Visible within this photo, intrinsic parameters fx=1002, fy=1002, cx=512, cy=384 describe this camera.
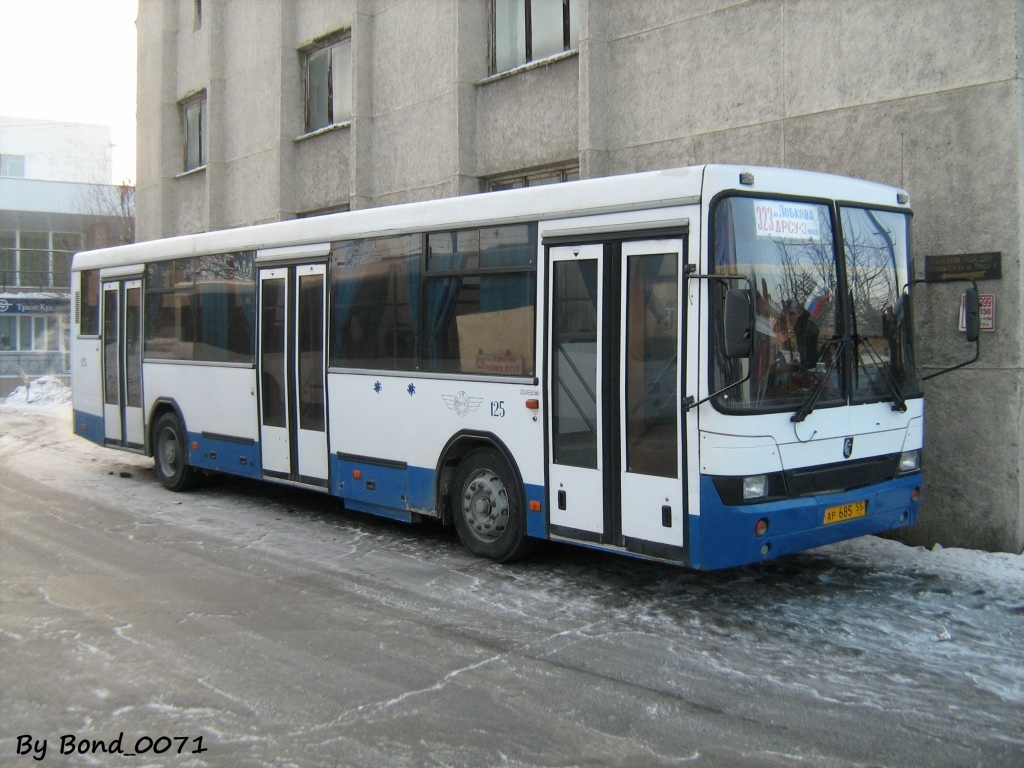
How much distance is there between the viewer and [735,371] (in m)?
6.52

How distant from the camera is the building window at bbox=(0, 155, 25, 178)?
58.5m

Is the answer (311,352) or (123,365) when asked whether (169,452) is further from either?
(311,352)

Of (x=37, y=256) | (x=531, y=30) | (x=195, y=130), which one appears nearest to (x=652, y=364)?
(x=531, y=30)

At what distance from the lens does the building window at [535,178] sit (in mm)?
13445

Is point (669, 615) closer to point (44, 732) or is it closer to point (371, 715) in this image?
point (371, 715)

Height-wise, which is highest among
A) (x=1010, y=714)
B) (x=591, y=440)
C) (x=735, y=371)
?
(x=735, y=371)

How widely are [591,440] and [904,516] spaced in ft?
7.99

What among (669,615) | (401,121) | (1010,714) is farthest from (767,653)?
(401,121)

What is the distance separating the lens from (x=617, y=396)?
7.11 metres

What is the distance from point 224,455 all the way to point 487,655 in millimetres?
6316

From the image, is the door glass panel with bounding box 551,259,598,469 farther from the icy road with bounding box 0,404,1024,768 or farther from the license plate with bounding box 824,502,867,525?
the license plate with bounding box 824,502,867,525

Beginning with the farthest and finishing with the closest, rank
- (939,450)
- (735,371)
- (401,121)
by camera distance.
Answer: (401,121) < (939,450) < (735,371)

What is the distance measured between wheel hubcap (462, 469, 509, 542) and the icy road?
289 millimetres

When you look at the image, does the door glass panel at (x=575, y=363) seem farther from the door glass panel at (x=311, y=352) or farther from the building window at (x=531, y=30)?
the building window at (x=531, y=30)
